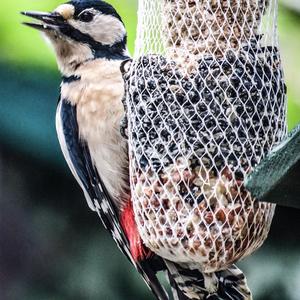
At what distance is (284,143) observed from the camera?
91.0 inches

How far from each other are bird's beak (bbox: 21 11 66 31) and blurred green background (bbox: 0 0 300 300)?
3.83 ft

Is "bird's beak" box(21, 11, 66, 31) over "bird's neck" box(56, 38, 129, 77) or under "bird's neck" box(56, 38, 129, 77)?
over

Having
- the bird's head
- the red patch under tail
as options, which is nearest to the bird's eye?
the bird's head

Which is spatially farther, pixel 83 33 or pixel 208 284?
pixel 83 33

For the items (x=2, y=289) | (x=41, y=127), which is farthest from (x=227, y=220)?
(x=2, y=289)

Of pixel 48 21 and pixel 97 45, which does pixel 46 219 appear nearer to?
pixel 97 45

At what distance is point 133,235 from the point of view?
3.53m

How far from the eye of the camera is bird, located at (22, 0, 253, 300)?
3570mm

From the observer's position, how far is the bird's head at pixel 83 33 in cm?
359

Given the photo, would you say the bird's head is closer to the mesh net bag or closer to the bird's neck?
the bird's neck

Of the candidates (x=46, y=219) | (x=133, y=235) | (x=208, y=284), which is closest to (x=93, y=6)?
(x=133, y=235)

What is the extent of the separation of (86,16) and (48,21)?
0.15 m

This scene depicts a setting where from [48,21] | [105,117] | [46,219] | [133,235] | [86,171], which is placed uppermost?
[48,21]

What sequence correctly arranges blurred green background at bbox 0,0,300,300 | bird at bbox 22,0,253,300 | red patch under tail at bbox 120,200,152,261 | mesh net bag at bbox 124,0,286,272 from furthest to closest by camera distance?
blurred green background at bbox 0,0,300,300, bird at bbox 22,0,253,300, red patch under tail at bbox 120,200,152,261, mesh net bag at bbox 124,0,286,272
